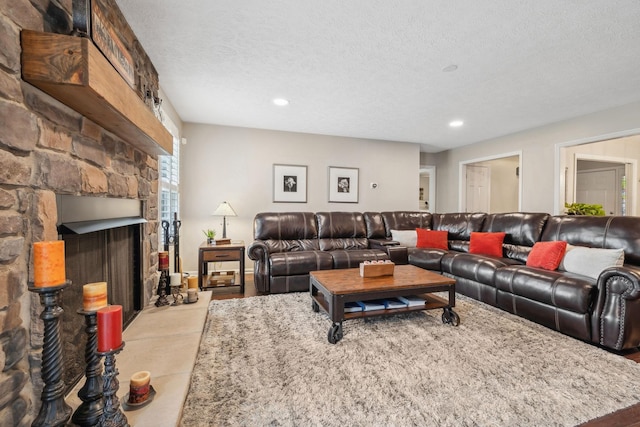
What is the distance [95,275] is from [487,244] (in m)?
4.16

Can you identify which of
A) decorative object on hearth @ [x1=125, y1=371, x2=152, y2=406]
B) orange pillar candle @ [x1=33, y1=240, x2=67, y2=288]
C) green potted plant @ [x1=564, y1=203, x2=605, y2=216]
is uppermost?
green potted plant @ [x1=564, y1=203, x2=605, y2=216]

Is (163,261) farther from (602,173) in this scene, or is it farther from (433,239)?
(602,173)

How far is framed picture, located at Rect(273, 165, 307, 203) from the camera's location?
492cm

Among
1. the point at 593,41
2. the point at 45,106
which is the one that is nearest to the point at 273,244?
the point at 45,106

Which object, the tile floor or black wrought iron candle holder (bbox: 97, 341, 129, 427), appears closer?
black wrought iron candle holder (bbox: 97, 341, 129, 427)

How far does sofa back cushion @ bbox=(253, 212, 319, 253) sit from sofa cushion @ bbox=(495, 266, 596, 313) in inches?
95.4

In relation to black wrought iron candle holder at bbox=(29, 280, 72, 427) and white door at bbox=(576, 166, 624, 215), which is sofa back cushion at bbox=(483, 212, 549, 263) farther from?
black wrought iron candle holder at bbox=(29, 280, 72, 427)

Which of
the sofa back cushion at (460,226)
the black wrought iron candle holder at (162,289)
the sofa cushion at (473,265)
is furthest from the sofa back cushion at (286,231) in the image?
the sofa back cushion at (460,226)

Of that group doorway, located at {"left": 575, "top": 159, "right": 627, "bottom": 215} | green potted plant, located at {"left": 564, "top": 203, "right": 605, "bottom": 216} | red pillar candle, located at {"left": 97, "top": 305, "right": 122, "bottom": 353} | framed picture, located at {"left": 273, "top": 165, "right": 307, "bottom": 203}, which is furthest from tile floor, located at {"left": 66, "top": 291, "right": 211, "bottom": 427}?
doorway, located at {"left": 575, "top": 159, "right": 627, "bottom": 215}

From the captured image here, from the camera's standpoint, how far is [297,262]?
11.6ft

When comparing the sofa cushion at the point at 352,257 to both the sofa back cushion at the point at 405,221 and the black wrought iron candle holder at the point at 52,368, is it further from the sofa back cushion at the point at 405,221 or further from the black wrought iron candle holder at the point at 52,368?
the black wrought iron candle holder at the point at 52,368

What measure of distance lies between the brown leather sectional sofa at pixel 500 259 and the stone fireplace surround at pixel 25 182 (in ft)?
8.10

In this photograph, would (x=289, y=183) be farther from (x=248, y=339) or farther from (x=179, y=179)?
(x=248, y=339)

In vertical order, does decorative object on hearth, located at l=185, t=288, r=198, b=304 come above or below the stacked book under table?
above
